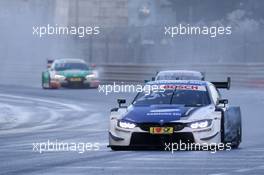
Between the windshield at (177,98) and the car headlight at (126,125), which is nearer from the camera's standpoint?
the car headlight at (126,125)

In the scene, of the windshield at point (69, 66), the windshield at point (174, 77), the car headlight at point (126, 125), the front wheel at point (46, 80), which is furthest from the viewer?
→ the windshield at point (69, 66)

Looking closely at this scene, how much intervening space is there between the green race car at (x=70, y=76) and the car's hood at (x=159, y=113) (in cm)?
2638

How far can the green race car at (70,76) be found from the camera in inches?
1702

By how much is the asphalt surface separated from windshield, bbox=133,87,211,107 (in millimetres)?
977

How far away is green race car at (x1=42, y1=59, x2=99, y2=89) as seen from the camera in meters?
43.2

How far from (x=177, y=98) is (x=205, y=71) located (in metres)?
28.0

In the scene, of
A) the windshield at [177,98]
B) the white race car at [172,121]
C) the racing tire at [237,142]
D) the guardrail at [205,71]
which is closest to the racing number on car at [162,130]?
the white race car at [172,121]

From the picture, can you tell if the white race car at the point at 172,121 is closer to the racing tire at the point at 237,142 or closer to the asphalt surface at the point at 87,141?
the racing tire at the point at 237,142

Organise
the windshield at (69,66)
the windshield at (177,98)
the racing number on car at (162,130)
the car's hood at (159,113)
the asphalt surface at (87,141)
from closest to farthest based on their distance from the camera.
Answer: the asphalt surface at (87,141) < the racing number on car at (162,130) < the car's hood at (159,113) < the windshield at (177,98) < the windshield at (69,66)

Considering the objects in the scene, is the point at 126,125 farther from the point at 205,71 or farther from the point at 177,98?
the point at 205,71

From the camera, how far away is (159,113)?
16.4 metres

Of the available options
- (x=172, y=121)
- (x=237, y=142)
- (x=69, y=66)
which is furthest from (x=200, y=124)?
(x=69, y=66)

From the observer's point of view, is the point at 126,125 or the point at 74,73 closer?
the point at 126,125

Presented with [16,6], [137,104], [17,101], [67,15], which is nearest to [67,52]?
[67,15]
